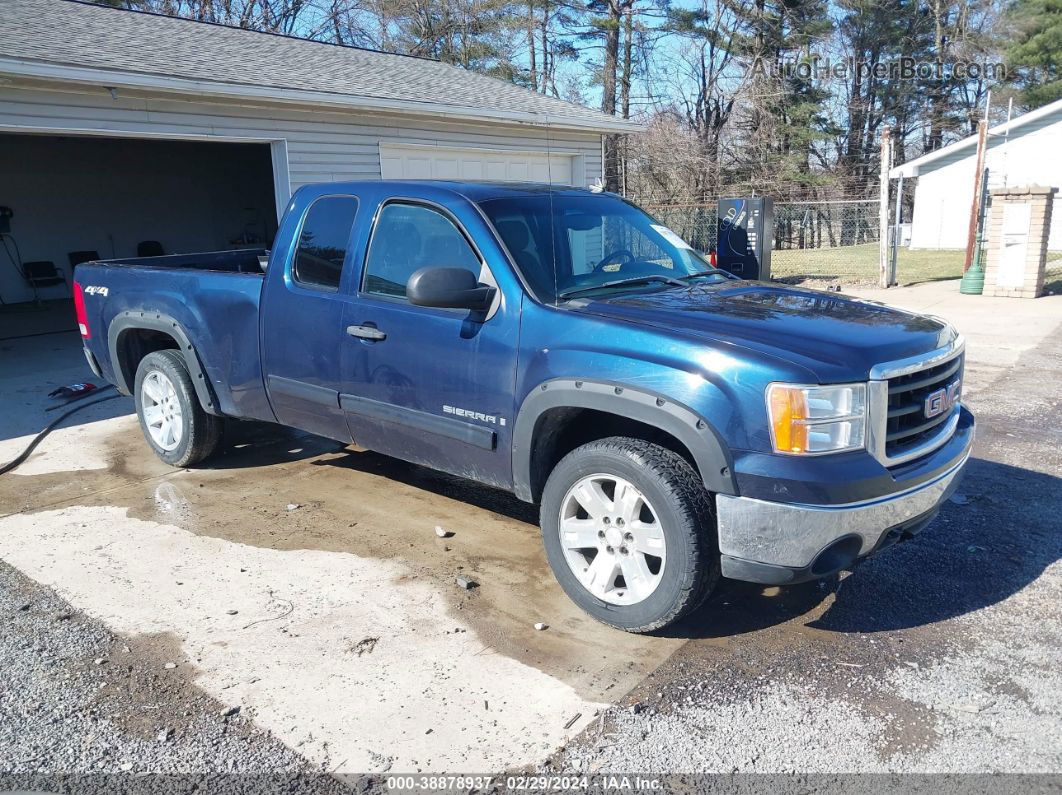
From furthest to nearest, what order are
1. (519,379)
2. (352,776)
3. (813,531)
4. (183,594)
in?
(183,594) < (519,379) < (813,531) < (352,776)

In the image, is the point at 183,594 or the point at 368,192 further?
the point at 368,192

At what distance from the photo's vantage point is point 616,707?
3.10 metres

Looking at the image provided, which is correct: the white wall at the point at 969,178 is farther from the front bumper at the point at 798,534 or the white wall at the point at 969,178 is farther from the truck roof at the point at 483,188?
the front bumper at the point at 798,534

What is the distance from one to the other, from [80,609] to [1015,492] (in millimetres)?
5293

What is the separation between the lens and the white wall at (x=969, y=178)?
27.8 meters

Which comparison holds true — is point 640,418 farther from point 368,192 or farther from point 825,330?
point 368,192

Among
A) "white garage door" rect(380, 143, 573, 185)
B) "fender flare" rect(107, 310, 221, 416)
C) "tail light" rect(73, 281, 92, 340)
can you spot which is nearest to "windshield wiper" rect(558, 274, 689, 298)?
"fender flare" rect(107, 310, 221, 416)

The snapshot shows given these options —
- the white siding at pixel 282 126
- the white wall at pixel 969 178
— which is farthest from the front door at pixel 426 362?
the white wall at pixel 969 178

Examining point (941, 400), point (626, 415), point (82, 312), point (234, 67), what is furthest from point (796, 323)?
point (234, 67)

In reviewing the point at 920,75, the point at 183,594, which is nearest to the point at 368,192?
the point at 183,594

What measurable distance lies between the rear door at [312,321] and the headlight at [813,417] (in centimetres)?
240

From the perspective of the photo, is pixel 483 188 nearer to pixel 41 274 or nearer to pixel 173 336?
pixel 173 336

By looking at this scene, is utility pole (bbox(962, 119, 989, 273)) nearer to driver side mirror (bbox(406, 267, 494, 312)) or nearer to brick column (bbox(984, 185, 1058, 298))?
brick column (bbox(984, 185, 1058, 298))

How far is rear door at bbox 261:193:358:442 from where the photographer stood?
458cm
